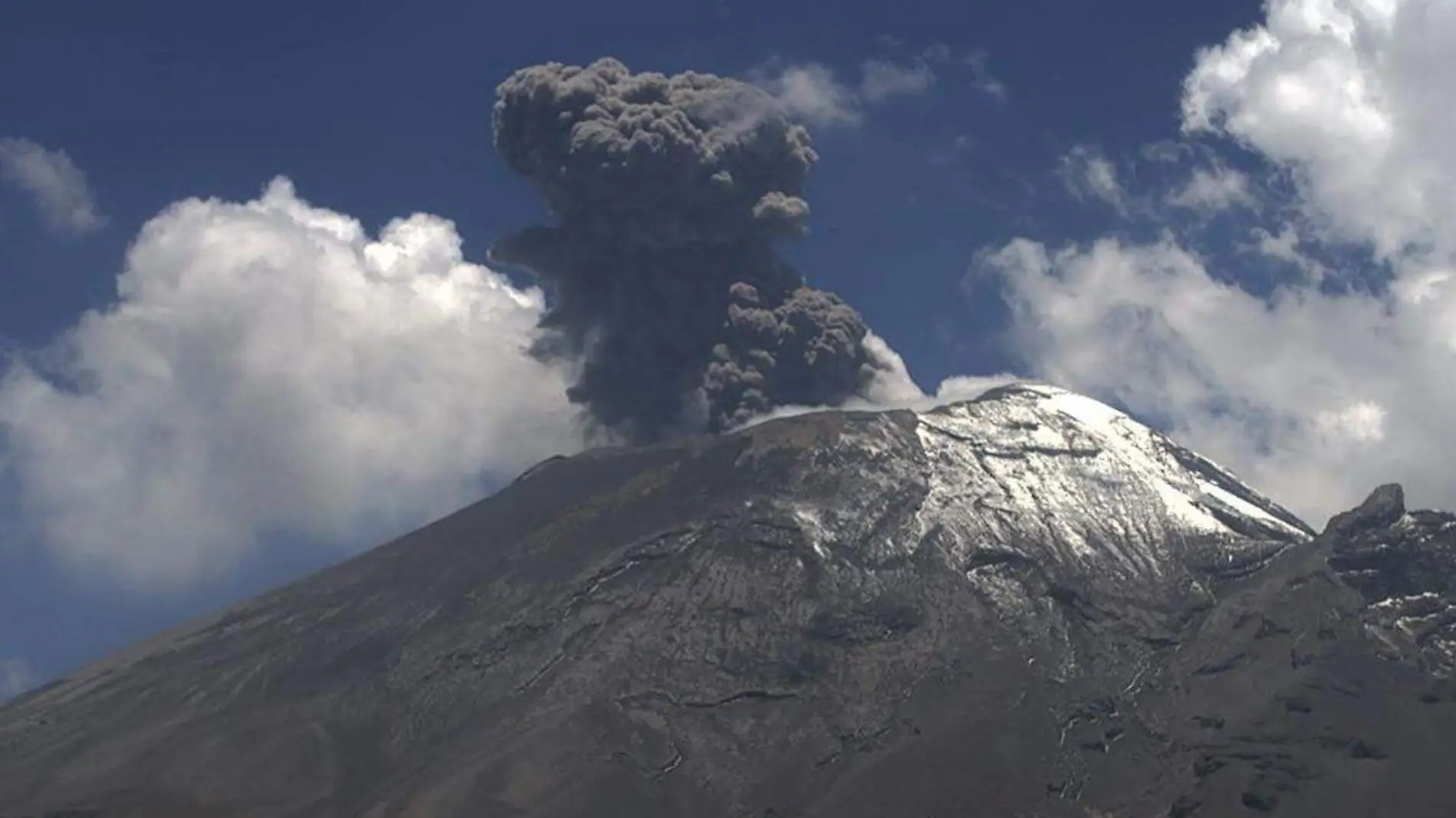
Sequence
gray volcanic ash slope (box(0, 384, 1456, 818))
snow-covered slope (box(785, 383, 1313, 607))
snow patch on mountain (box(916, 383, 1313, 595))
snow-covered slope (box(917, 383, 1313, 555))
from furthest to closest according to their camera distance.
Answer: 1. snow-covered slope (box(917, 383, 1313, 555))
2. snow patch on mountain (box(916, 383, 1313, 595))
3. snow-covered slope (box(785, 383, 1313, 607))
4. gray volcanic ash slope (box(0, 384, 1456, 818))

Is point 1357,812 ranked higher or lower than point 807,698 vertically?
lower

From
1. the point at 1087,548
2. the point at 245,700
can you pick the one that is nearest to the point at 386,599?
the point at 245,700

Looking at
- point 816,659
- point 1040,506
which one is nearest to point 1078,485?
point 1040,506

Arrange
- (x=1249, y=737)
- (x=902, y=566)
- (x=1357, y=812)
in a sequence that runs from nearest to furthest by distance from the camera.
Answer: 1. (x=1357, y=812)
2. (x=1249, y=737)
3. (x=902, y=566)

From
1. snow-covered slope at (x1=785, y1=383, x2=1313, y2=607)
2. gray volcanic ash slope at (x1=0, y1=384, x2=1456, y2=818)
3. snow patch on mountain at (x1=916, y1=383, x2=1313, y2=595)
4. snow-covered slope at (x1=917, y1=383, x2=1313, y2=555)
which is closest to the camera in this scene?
gray volcanic ash slope at (x1=0, y1=384, x2=1456, y2=818)

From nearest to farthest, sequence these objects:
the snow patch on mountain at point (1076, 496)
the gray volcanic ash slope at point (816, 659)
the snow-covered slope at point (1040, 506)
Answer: the gray volcanic ash slope at point (816, 659), the snow-covered slope at point (1040, 506), the snow patch on mountain at point (1076, 496)

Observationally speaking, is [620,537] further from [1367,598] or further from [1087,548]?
[1367,598]

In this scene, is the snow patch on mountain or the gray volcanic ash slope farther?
the snow patch on mountain

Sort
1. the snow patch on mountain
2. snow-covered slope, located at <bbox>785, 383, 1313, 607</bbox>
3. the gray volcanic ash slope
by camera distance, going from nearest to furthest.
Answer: the gray volcanic ash slope
snow-covered slope, located at <bbox>785, 383, 1313, 607</bbox>
the snow patch on mountain

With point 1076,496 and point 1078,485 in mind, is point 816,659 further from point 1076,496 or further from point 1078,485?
point 1078,485
